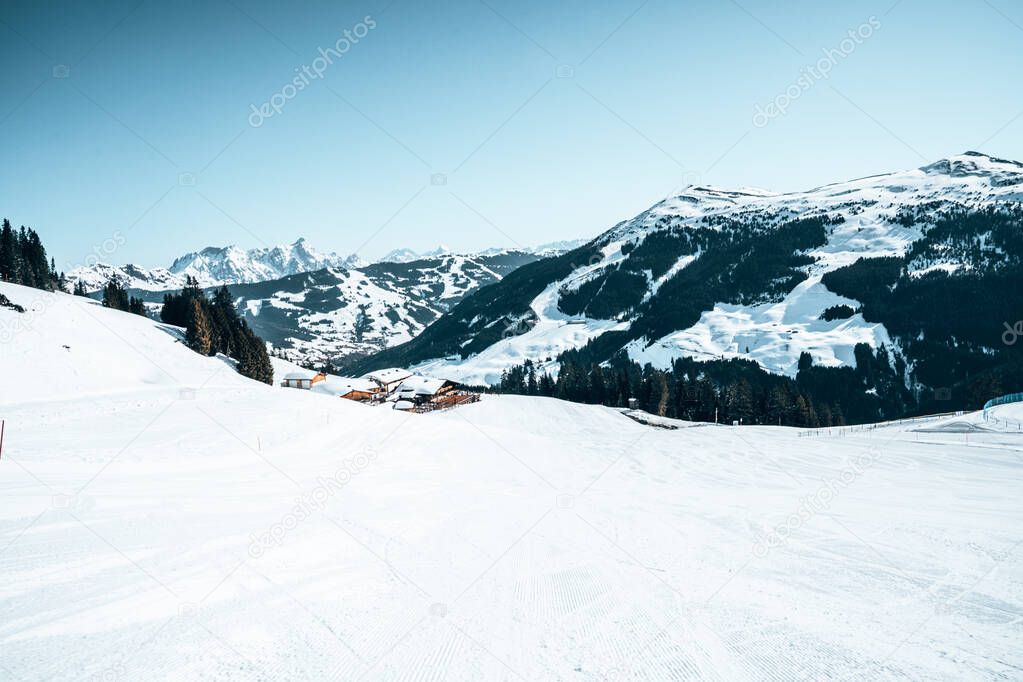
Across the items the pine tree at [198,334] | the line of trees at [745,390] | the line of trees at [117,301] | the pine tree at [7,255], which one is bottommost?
the line of trees at [745,390]

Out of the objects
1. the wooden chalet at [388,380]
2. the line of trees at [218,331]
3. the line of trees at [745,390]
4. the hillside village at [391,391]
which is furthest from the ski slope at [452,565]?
the line of trees at [745,390]

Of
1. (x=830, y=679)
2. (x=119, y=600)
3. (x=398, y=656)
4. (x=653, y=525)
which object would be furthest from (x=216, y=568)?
(x=653, y=525)

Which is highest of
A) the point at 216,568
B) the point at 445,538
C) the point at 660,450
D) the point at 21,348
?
the point at 21,348

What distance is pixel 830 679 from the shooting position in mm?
7090

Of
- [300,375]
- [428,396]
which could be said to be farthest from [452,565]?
[300,375]

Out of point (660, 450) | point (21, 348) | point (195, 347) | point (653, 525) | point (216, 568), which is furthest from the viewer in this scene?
point (195, 347)

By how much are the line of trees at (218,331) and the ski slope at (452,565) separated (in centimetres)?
3268

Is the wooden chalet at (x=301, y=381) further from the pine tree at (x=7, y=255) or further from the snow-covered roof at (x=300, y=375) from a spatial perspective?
the pine tree at (x=7, y=255)

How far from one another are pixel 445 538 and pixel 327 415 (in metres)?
22.3

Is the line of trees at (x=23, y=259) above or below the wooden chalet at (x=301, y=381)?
above

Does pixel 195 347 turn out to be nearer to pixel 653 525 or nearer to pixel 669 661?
pixel 653 525

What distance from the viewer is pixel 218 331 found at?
209 feet

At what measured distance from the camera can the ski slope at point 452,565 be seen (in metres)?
7.11

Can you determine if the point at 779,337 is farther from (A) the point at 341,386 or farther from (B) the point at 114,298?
(B) the point at 114,298
